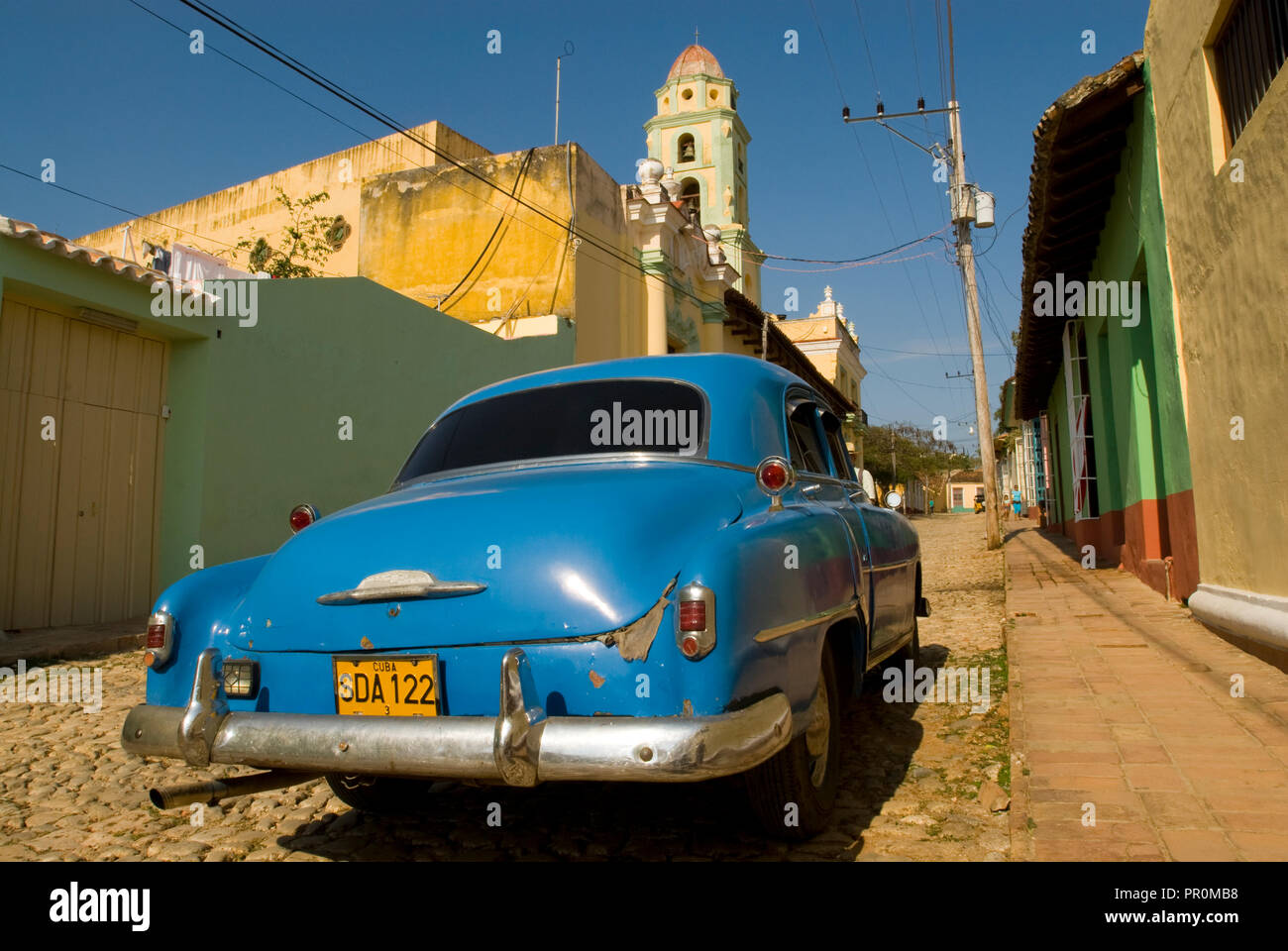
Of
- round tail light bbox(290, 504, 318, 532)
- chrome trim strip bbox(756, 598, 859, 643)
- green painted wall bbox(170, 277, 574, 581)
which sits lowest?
chrome trim strip bbox(756, 598, 859, 643)

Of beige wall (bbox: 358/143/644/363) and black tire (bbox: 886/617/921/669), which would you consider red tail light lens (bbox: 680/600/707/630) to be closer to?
black tire (bbox: 886/617/921/669)

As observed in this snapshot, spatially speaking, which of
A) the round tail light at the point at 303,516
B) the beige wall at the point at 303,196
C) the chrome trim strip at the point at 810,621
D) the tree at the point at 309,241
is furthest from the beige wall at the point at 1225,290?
the beige wall at the point at 303,196

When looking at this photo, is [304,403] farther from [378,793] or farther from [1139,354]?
[1139,354]

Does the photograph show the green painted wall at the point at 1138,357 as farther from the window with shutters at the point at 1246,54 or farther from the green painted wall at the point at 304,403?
the green painted wall at the point at 304,403

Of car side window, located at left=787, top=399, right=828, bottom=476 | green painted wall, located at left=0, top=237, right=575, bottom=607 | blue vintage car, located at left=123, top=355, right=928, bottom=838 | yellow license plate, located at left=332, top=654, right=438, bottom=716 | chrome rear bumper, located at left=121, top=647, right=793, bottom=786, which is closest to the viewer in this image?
chrome rear bumper, located at left=121, top=647, right=793, bottom=786

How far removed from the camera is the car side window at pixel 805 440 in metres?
3.65

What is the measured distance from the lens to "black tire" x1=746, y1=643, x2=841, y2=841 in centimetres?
269

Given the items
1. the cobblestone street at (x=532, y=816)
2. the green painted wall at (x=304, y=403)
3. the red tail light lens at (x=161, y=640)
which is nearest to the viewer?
the red tail light lens at (x=161, y=640)

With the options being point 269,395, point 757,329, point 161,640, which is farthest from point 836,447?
point 757,329

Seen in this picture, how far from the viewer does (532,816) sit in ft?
10.8

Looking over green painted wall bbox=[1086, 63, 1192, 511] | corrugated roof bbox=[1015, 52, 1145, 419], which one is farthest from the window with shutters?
corrugated roof bbox=[1015, 52, 1145, 419]

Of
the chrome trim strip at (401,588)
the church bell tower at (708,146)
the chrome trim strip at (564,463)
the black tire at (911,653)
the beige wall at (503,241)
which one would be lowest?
the black tire at (911,653)

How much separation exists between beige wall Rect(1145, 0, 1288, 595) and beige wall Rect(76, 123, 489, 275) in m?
16.2
